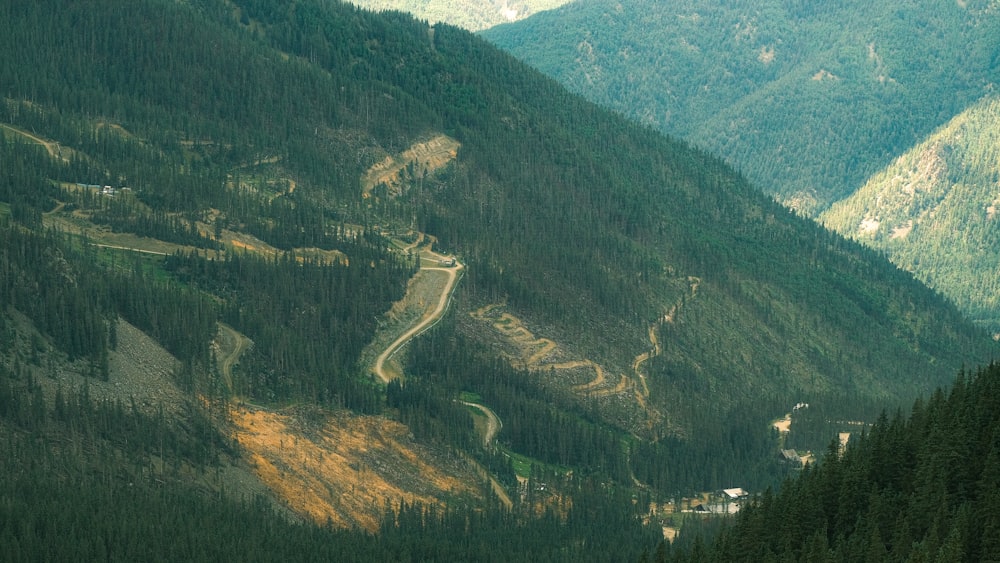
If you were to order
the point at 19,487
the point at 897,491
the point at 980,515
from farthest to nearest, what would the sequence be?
the point at 19,487
the point at 897,491
the point at 980,515

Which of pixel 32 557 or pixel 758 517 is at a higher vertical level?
pixel 758 517

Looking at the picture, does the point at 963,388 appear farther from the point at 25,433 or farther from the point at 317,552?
the point at 25,433

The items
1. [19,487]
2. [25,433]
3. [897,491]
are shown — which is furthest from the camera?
[25,433]

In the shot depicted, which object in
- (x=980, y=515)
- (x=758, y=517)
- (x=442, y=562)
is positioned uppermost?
(x=980, y=515)

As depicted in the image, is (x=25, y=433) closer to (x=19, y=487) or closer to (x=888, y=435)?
(x=19, y=487)

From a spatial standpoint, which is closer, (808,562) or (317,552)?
(808,562)

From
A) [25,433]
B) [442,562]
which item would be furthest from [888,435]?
[25,433]

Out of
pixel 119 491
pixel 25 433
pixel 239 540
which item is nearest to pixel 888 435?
pixel 239 540
